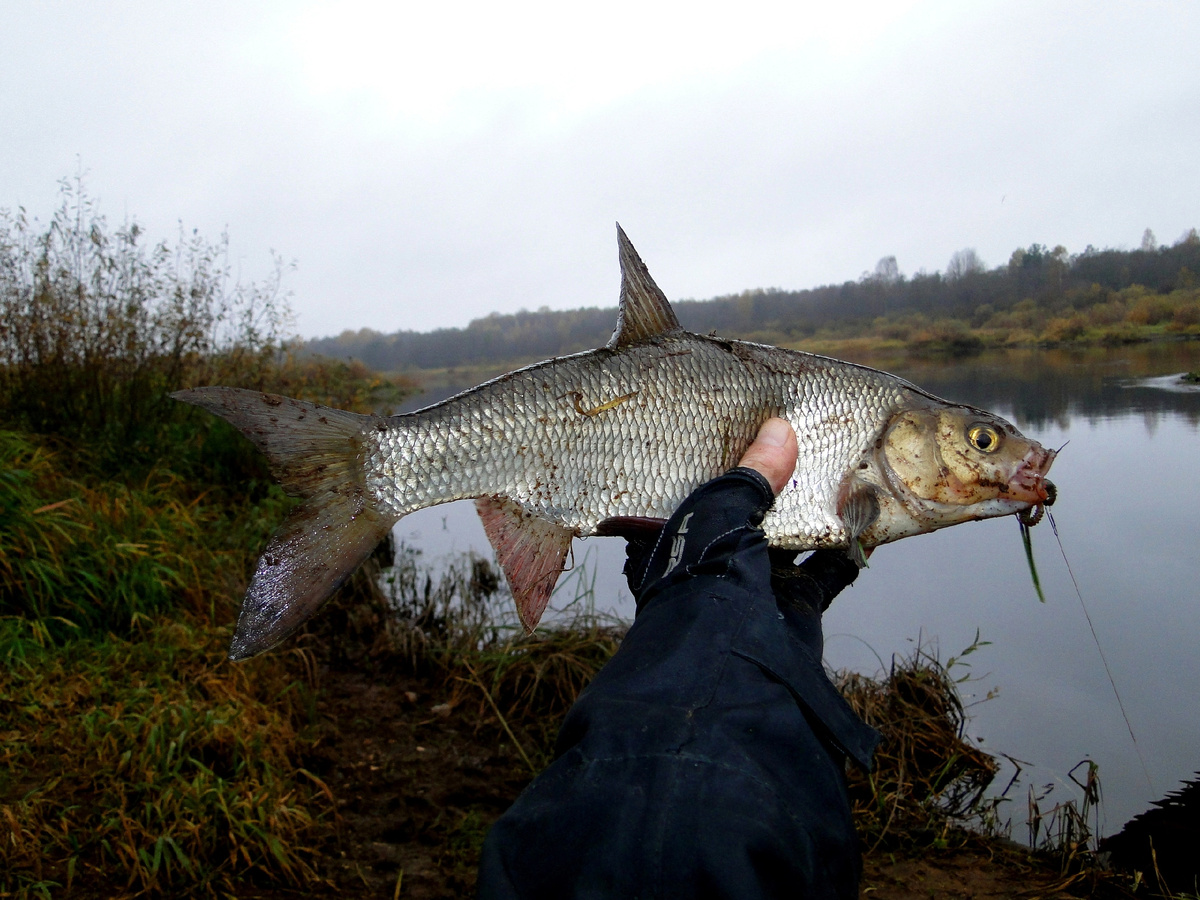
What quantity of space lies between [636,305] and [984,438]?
116 cm

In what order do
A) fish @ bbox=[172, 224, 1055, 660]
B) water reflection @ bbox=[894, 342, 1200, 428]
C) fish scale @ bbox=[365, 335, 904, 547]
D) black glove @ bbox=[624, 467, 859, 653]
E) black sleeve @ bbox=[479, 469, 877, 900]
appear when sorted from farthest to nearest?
water reflection @ bbox=[894, 342, 1200, 428]
fish scale @ bbox=[365, 335, 904, 547]
fish @ bbox=[172, 224, 1055, 660]
black glove @ bbox=[624, 467, 859, 653]
black sleeve @ bbox=[479, 469, 877, 900]

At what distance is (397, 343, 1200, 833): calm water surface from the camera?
5012mm

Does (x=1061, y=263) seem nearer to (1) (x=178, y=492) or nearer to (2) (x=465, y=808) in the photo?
(2) (x=465, y=808)

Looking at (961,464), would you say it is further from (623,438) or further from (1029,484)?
(623,438)

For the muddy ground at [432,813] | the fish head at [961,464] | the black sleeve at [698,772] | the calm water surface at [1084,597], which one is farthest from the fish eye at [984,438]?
the calm water surface at [1084,597]

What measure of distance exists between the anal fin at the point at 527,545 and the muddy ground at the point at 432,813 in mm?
1984

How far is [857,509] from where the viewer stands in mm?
2377

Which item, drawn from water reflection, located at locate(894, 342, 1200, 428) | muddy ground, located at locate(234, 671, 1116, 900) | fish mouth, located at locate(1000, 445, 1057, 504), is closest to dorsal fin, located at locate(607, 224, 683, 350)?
fish mouth, located at locate(1000, 445, 1057, 504)

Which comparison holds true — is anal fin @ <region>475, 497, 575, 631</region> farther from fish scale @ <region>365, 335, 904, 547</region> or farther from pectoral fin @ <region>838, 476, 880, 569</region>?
pectoral fin @ <region>838, 476, 880, 569</region>

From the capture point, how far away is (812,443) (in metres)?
2.36

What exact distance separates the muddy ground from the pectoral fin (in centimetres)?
210

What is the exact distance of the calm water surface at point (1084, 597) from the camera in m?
5.01

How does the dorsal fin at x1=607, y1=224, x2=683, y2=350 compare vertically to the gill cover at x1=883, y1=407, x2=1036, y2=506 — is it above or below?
above

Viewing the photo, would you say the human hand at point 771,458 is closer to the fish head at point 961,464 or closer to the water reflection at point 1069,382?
the fish head at point 961,464
